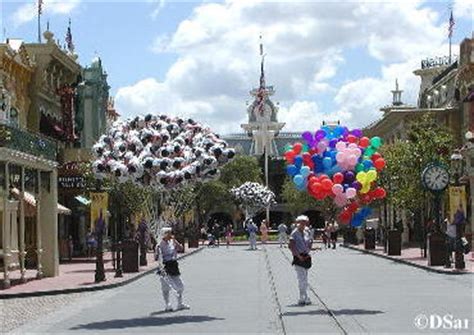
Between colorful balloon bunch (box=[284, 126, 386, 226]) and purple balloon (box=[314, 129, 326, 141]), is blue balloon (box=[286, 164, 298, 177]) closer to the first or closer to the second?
colorful balloon bunch (box=[284, 126, 386, 226])

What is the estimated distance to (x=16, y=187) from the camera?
107ft

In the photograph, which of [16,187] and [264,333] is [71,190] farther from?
[264,333]

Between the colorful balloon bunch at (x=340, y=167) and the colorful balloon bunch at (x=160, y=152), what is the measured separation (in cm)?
870

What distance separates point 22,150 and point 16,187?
371 cm

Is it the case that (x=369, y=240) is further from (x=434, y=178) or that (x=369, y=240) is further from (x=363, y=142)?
(x=363, y=142)

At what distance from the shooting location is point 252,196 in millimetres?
96125

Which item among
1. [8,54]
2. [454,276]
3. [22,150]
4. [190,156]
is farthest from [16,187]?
[454,276]

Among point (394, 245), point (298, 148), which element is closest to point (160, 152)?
point (298, 148)

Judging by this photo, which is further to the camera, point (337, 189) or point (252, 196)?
point (252, 196)

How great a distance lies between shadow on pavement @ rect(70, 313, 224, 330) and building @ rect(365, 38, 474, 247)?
3384 centimetres

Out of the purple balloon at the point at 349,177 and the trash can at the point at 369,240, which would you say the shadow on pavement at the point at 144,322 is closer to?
the purple balloon at the point at 349,177

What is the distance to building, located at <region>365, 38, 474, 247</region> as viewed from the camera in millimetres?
56938

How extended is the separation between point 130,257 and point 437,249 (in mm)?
10555

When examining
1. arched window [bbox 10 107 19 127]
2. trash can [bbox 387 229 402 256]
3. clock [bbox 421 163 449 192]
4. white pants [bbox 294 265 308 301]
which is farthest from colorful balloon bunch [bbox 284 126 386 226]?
arched window [bbox 10 107 19 127]
